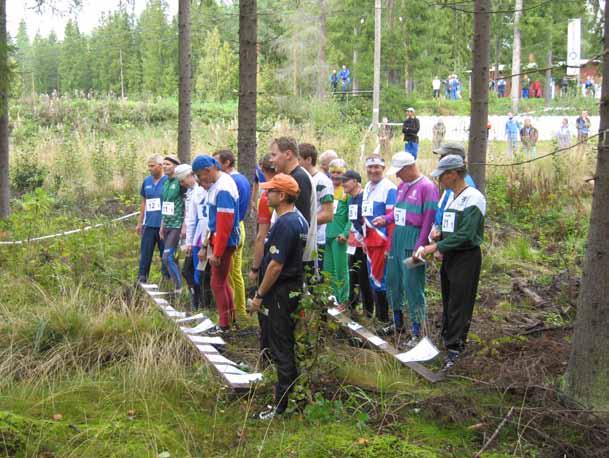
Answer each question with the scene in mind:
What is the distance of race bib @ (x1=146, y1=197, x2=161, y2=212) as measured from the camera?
9.88 m

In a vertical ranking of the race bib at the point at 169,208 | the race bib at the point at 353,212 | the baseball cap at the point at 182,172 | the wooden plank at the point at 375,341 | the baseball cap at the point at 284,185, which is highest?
the baseball cap at the point at 284,185

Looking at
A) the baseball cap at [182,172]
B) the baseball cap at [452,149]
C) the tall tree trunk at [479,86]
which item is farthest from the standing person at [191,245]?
the tall tree trunk at [479,86]

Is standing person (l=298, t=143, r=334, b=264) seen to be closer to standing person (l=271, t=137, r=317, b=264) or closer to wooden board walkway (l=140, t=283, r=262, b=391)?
standing person (l=271, t=137, r=317, b=264)

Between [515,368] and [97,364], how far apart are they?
10.9ft

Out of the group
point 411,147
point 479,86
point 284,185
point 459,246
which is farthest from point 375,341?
point 411,147

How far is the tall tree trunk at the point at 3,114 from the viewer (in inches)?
495

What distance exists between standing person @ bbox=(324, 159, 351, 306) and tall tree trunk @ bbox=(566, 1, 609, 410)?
3685 millimetres

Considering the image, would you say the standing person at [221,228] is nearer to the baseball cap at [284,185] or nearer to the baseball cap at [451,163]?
the baseball cap at [284,185]

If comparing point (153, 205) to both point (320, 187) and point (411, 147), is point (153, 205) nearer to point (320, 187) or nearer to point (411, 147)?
point (320, 187)

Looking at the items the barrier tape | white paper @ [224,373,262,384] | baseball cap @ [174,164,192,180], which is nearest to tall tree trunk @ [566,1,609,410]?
white paper @ [224,373,262,384]

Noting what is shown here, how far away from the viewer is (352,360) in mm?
6316

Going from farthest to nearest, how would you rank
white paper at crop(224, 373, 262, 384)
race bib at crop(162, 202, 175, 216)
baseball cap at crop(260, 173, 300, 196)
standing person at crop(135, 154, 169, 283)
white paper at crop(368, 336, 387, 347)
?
1. standing person at crop(135, 154, 169, 283)
2. race bib at crop(162, 202, 175, 216)
3. white paper at crop(368, 336, 387, 347)
4. white paper at crop(224, 373, 262, 384)
5. baseball cap at crop(260, 173, 300, 196)

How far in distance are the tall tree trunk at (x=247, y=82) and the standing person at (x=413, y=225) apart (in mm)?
3945

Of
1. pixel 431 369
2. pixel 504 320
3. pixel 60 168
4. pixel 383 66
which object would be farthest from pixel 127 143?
pixel 383 66
